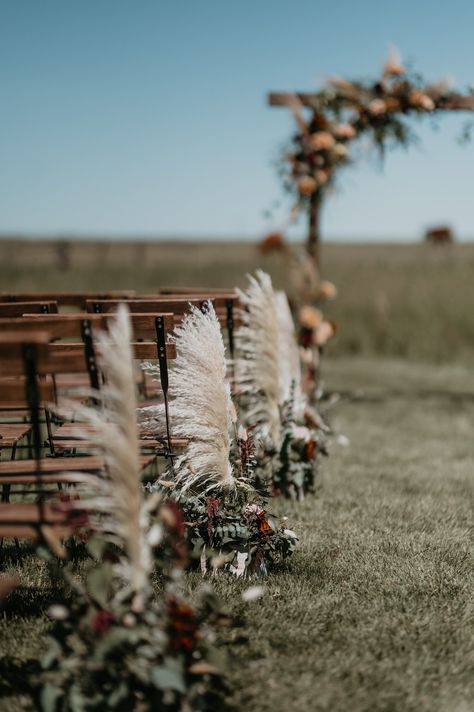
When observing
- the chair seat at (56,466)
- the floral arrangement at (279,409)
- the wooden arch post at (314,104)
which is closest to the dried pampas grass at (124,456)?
the chair seat at (56,466)

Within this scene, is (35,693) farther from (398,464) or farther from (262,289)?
(398,464)

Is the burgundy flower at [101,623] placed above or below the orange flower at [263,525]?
above

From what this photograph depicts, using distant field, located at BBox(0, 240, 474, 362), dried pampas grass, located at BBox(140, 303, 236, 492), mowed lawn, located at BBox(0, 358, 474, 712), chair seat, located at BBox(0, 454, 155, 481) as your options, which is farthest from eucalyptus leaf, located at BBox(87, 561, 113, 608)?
distant field, located at BBox(0, 240, 474, 362)

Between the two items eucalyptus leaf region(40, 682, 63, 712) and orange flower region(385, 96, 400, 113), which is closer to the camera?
eucalyptus leaf region(40, 682, 63, 712)

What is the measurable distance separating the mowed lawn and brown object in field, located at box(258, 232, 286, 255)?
191cm

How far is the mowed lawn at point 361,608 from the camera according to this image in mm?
2689

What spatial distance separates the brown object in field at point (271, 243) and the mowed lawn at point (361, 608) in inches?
75.1

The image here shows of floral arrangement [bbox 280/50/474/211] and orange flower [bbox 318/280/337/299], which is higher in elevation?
floral arrangement [bbox 280/50/474/211]

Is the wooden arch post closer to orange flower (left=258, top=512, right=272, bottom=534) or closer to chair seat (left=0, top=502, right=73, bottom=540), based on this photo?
orange flower (left=258, top=512, right=272, bottom=534)

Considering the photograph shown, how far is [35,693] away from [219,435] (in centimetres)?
135

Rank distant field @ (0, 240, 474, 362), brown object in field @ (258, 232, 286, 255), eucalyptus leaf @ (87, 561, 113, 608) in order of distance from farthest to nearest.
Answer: distant field @ (0, 240, 474, 362) → brown object in field @ (258, 232, 286, 255) → eucalyptus leaf @ (87, 561, 113, 608)

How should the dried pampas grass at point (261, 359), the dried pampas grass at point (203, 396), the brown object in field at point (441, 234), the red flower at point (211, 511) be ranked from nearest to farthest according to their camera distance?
the dried pampas grass at point (203, 396), the red flower at point (211, 511), the dried pampas grass at point (261, 359), the brown object in field at point (441, 234)

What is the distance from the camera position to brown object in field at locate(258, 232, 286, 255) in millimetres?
6410

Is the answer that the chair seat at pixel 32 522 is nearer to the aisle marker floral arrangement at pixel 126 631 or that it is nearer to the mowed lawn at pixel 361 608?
the aisle marker floral arrangement at pixel 126 631
